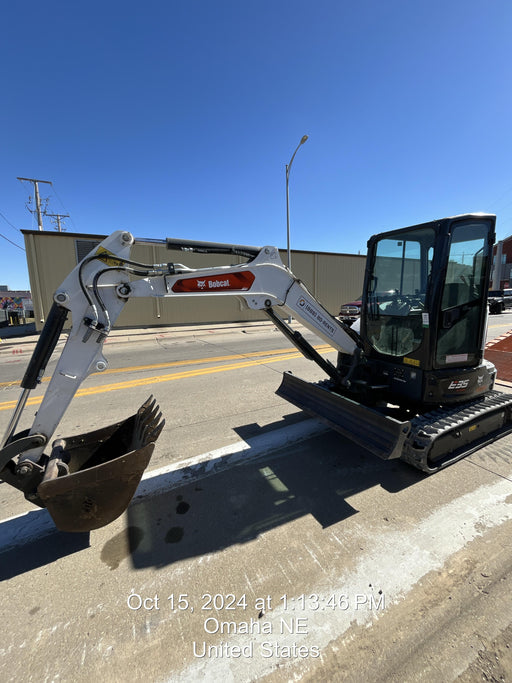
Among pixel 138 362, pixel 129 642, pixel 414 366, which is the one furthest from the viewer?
pixel 138 362

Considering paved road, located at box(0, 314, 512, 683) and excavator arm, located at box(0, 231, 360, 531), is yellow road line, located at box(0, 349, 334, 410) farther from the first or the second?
excavator arm, located at box(0, 231, 360, 531)

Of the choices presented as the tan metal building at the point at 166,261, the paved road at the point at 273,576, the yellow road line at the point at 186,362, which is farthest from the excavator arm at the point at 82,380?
the tan metal building at the point at 166,261

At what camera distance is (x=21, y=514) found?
2.86 m

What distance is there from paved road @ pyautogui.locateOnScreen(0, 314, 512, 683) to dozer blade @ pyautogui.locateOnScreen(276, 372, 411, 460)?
453mm

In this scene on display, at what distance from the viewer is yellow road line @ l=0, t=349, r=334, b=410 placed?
588cm

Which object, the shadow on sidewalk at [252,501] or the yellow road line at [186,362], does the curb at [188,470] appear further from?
the yellow road line at [186,362]

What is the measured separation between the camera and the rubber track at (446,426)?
3.12m

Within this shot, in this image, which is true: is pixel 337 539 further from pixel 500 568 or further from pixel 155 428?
pixel 155 428

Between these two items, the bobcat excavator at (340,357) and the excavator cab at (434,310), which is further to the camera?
the excavator cab at (434,310)

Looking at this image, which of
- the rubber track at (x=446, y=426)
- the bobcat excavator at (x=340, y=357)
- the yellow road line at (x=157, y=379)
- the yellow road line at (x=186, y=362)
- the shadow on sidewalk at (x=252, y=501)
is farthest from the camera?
the yellow road line at (x=186, y=362)

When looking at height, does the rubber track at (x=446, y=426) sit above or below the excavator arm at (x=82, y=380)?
below

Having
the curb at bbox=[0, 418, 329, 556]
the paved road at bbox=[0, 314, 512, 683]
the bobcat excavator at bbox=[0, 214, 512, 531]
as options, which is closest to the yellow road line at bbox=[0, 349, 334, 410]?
the bobcat excavator at bbox=[0, 214, 512, 531]

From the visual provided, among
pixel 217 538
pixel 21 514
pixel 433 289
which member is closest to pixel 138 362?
pixel 21 514

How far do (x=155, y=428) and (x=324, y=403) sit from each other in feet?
6.75
